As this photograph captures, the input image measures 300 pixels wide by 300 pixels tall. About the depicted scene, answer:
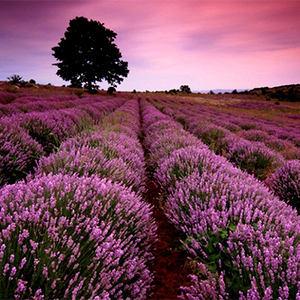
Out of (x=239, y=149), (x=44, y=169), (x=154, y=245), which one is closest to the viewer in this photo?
(x=154, y=245)

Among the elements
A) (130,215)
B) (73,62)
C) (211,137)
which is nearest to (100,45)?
(73,62)

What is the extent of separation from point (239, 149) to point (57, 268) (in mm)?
5306

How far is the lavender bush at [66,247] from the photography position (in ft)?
4.07

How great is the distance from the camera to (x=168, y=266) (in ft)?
7.59

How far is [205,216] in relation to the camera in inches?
86.5

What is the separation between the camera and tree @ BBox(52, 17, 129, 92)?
1287 inches

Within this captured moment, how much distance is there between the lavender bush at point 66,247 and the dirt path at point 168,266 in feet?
1.06

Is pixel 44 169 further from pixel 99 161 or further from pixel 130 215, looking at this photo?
pixel 130 215

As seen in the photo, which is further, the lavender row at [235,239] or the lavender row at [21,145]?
the lavender row at [21,145]

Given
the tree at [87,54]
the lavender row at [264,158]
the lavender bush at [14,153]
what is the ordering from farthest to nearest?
the tree at [87,54] → the lavender row at [264,158] → the lavender bush at [14,153]

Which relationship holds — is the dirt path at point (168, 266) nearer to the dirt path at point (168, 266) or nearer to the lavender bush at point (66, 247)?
the dirt path at point (168, 266)

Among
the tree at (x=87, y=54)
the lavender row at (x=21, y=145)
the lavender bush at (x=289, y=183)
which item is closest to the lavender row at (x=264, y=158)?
the lavender bush at (x=289, y=183)

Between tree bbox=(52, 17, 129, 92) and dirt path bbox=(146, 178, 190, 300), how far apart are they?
32.6 meters

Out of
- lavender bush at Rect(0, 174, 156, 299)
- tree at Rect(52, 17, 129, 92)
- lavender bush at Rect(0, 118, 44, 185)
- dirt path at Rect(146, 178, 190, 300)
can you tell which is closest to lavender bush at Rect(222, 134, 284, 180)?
dirt path at Rect(146, 178, 190, 300)
